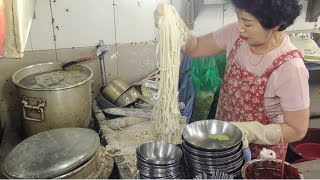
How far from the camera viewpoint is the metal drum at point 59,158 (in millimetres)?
2133

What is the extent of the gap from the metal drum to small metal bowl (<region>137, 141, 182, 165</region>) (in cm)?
43

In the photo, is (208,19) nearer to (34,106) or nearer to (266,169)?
(34,106)

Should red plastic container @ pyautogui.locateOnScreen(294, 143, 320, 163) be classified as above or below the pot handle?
below

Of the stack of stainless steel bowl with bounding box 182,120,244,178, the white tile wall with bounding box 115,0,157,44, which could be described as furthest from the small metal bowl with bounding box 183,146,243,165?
the white tile wall with bounding box 115,0,157,44

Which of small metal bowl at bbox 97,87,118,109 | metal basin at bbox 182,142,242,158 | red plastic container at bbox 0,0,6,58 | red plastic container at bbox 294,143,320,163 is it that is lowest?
red plastic container at bbox 294,143,320,163

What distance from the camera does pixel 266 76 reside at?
105 inches

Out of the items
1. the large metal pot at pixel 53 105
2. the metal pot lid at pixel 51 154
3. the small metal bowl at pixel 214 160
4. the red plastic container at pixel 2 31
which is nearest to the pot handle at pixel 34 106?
the large metal pot at pixel 53 105

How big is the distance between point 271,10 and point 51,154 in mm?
1821

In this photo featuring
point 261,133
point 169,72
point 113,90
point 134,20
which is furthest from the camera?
point 134,20

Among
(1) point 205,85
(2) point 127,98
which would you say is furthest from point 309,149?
(2) point 127,98

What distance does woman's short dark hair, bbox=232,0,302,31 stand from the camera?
241 centimetres

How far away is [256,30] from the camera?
2.55 meters

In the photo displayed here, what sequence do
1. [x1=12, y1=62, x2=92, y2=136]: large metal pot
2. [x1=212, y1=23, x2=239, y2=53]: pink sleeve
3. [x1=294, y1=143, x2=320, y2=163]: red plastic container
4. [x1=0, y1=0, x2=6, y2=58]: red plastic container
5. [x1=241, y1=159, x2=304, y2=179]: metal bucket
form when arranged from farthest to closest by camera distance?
[x1=294, y1=143, x2=320, y2=163]: red plastic container, [x1=212, y1=23, x2=239, y2=53]: pink sleeve, [x1=12, y1=62, x2=92, y2=136]: large metal pot, [x1=241, y1=159, x2=304, y2=179]: metal bucket, [x1=0, y1=0, x2=6, y2=58]: red plastic container

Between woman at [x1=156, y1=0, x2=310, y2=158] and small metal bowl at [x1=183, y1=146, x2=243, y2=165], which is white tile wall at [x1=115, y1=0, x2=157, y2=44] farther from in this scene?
small metal bowl at [x1=183, y1=146, x2=243, y2=165]
